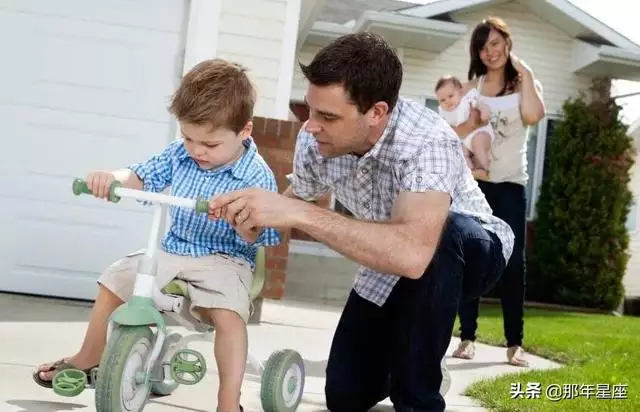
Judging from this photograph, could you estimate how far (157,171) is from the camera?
291cm

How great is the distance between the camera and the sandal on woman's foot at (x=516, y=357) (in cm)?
455

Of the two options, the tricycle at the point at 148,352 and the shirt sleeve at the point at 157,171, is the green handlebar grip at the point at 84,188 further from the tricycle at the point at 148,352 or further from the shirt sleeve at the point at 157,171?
the shirt sleeve at the point at 157,171

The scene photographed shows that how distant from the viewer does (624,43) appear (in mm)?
12633

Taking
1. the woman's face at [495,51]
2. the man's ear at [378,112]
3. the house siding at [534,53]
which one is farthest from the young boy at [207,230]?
the house siding at [534,53]

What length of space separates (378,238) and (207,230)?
2.47 ft

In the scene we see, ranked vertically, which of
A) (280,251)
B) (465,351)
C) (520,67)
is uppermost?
(520,67)

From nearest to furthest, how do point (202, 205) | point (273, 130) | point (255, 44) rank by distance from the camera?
point (202, 205)
point (273, 130)
point (255, 44)

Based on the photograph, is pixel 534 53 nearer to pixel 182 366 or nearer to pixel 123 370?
pixel 182 366

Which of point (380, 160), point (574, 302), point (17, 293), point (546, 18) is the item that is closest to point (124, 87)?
point (17, 293)

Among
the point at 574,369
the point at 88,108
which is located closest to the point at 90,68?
the point at 88,108

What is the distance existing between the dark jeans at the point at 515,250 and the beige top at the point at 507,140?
57 millimetres

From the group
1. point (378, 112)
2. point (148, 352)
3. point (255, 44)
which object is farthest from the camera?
point (255, 44)

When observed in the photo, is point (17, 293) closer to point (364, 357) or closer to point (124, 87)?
point (124, 87)

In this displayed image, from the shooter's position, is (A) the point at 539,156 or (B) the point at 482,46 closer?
(B) the point at 482,46
